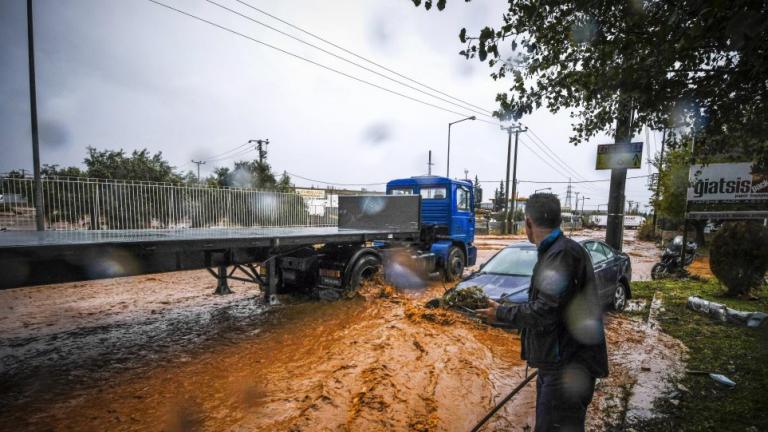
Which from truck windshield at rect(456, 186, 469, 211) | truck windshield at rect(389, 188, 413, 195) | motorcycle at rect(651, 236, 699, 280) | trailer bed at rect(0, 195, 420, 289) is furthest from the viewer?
motorcycle at rect(651, 236, 699, 280)

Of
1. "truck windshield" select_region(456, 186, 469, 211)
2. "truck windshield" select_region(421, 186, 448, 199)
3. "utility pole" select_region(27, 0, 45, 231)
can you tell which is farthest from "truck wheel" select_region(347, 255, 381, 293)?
"utility pole" select_region(27, 0, 45, 231)

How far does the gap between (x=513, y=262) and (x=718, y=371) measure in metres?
2.88

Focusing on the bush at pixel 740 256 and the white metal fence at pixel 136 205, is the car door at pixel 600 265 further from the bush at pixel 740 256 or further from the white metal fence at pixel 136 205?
the white metal fence at pixel 136 205

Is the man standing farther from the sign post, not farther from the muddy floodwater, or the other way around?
the sign post

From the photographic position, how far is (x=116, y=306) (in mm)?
7062

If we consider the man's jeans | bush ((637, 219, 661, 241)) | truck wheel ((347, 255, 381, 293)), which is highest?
the man's jeans

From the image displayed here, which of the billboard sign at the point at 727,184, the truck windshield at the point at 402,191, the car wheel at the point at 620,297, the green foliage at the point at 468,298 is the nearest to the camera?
the green foliage at the point at 468,298

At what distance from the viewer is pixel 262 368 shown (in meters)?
4.29

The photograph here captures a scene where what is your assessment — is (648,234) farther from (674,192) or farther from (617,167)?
(617,167)

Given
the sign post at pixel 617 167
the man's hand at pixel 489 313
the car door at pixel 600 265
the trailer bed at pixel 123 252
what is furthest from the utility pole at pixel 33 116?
the sign post at pixel 617 167

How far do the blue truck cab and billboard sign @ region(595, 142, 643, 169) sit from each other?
3.47 metres

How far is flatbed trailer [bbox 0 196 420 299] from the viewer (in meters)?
3.61

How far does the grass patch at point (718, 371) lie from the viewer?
3040mm

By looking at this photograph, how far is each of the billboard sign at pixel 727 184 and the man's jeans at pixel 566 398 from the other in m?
8.93
